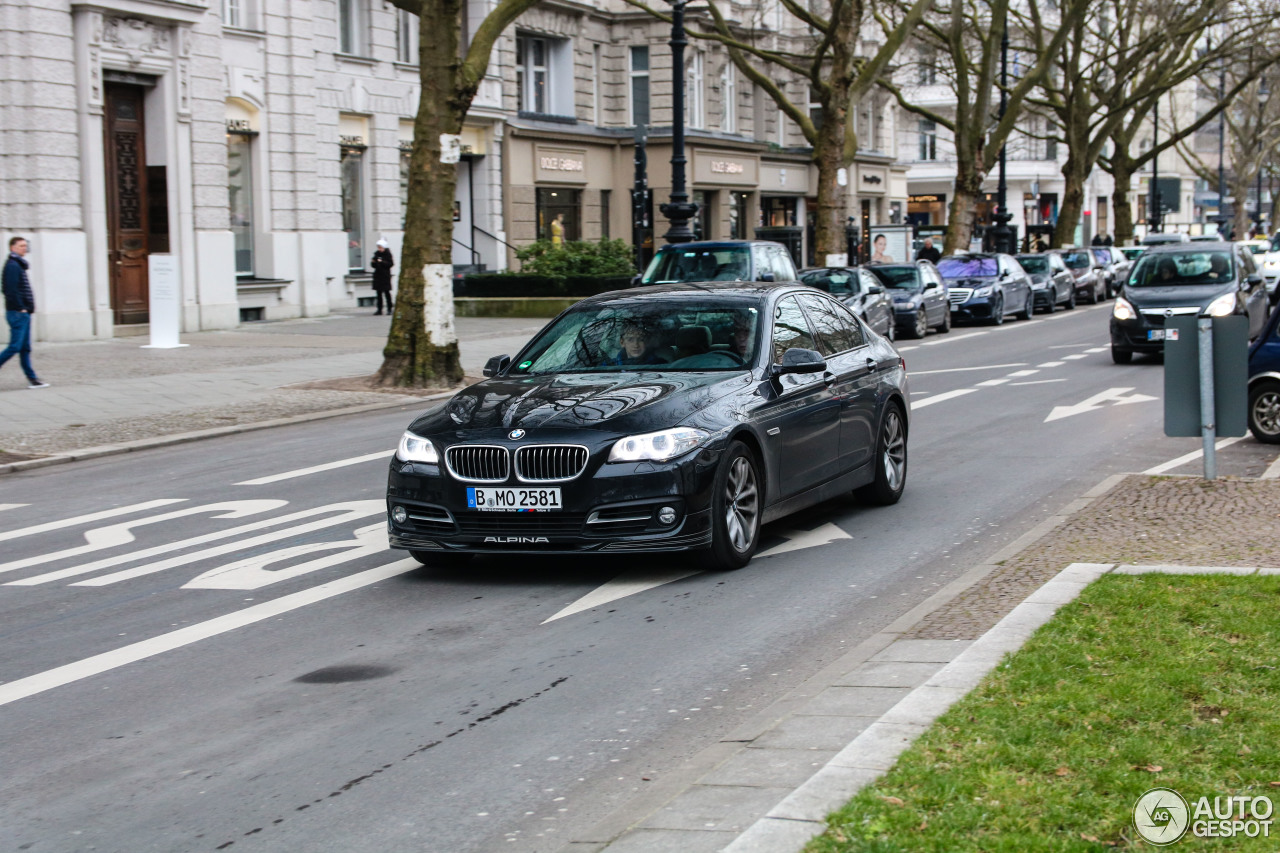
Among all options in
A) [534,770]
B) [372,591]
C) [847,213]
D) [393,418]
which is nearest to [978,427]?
[393,418]

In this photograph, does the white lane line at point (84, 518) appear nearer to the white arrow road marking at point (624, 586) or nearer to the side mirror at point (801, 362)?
the white arrow road marking at point (624, 586)

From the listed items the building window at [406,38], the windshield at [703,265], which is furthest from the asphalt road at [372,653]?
the building window at [406,38]

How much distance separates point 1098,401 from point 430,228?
833 cm

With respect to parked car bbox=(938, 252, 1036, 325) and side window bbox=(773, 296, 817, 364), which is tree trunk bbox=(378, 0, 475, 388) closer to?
side window bbox=(773, 296, 817, 364)

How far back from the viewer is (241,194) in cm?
3369

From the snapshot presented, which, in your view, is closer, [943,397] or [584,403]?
[584,403]

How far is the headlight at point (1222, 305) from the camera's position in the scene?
22.1 metres

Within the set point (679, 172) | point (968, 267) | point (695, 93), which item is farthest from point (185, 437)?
point (695, 93)

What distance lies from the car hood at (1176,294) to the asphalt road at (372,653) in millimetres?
9739

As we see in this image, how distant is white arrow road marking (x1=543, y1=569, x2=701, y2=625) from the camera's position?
26.0 ft

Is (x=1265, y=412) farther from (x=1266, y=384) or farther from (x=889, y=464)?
(x=889, y=464)

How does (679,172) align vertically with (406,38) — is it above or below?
below

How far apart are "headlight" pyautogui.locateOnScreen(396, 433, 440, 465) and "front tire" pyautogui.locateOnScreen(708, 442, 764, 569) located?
1.50 metres

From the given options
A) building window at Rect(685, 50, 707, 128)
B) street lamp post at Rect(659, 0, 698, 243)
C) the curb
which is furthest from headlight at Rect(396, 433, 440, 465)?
building window at Rect(685, 50, 707, 128)
